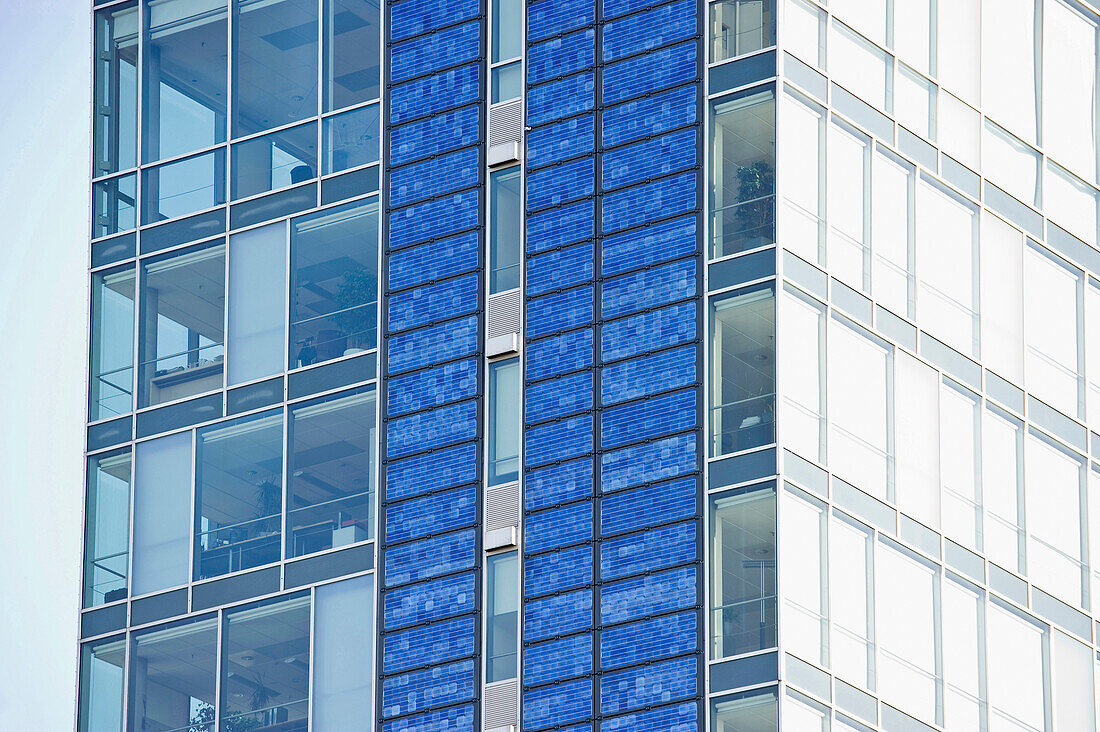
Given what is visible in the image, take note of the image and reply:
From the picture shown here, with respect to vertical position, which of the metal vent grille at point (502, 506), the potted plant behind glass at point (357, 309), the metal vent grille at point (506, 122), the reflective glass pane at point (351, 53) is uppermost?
the reflective glass pane at point (351, 53)

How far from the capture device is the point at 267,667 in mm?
48000

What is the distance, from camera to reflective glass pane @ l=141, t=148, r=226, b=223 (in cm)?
5156

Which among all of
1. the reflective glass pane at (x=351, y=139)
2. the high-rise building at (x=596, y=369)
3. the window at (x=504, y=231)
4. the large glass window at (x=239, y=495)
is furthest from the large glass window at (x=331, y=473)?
the reflective glass pane at (x=351, y=139)

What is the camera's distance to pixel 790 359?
143 feet

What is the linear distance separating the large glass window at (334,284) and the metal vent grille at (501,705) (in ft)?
24.4

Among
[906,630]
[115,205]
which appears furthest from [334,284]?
[906,630]

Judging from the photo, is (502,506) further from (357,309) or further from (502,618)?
(357,309)

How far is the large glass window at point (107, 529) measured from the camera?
165ft

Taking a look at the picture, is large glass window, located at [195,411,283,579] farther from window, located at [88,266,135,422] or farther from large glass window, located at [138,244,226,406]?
window, located at [88,266,135,422]

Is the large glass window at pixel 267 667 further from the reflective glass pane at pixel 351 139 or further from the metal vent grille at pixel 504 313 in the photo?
the reflective glass pane at pixel 351 139

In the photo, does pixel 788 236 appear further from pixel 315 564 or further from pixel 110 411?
pixel 110 411

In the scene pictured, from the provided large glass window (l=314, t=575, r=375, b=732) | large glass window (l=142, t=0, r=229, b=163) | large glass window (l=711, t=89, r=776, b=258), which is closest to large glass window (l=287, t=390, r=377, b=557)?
large glass window (l=314, t=575, r=375, b=732)

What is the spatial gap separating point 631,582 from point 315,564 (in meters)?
7.02

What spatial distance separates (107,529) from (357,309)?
255 inches
